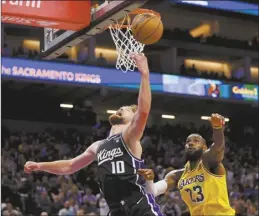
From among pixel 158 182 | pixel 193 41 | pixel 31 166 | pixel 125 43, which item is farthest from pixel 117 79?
pixel 31 166

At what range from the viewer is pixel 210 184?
6.09m

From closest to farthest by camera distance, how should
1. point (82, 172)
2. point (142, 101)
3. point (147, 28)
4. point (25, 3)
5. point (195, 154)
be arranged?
point (142, 101) < point (25, 3) < point (195, 154) < point (147, 28) < point (82, 172)

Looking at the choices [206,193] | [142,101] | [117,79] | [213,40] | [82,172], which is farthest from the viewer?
[213,40]

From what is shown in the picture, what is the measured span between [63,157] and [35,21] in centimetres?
1368

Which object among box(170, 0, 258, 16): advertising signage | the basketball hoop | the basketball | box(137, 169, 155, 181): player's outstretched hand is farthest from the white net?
box(170, 0, 258, 16): advertising signage

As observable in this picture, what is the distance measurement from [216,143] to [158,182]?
2.88 ft

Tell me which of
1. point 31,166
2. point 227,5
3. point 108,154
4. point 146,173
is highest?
point 227,5

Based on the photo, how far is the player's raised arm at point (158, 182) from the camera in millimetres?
5258

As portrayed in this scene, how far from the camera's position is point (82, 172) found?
59.5 feet

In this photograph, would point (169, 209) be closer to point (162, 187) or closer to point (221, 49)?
point (162, 187)

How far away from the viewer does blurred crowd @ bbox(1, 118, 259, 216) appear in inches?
588

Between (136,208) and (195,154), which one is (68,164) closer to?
(136,208)

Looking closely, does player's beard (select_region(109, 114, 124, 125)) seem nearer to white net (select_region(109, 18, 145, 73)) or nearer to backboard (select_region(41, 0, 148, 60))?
backboard (select_region(41, 0, 148, 60))

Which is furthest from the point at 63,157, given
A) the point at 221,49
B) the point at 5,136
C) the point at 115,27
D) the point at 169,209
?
the point at 115,27
